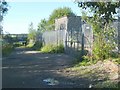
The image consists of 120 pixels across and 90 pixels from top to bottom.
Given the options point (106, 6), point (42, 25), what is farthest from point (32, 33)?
point (106, 6)

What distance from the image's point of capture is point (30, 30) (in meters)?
61.3

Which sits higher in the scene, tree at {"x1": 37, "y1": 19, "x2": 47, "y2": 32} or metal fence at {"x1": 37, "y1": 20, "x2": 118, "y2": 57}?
tree at {"x1": 37, "y1": 19, "x2": 47, "y2": 32}

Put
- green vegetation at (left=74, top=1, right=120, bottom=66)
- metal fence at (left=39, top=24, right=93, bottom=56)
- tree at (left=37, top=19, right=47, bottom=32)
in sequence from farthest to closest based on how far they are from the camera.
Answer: tree at (left=37, top=19, right=47, bottom=32)
metal fence at (left=39, top=24, right=93, bottom=56)
green vegetation at (left=74, top=1, right=120, bottom=66)

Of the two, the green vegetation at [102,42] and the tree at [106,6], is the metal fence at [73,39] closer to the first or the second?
the green vegetation at [102,42]

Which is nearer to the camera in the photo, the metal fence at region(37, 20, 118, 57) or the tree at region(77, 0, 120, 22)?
the tree at region(77, 0, 120, 22)

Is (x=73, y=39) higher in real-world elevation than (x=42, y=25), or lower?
lower

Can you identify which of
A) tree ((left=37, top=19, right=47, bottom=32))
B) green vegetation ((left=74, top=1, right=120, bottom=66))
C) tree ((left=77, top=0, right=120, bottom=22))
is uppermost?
tree ((left=37, top=19, right=47, bottom=32))

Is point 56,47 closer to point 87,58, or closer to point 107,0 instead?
point 87,58

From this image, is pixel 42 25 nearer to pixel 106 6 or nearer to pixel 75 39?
pixel 75 39

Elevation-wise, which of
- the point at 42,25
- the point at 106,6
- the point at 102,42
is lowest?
the point at 102,42

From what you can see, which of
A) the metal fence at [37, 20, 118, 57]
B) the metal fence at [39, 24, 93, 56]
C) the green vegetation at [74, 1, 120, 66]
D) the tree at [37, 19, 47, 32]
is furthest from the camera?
the tree at [37, 19, 47, 32]

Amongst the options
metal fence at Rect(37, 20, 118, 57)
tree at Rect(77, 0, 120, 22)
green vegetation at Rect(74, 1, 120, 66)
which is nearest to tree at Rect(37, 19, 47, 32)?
metal fence at Rect(37, 20, 118, 57)

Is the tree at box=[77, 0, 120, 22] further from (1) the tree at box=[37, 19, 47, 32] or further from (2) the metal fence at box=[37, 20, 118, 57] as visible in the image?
(1) the tree at box=[37, 19, 47, 32]

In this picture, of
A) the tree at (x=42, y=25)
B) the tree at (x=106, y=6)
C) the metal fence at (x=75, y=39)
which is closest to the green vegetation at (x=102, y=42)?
the metal fence at (x=75, y=39)
